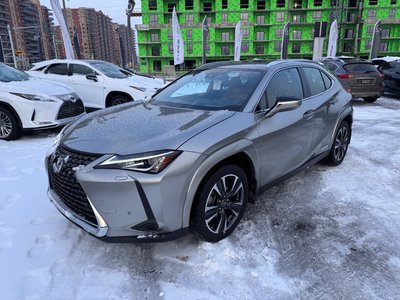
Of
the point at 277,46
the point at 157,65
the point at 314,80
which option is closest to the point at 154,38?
the point at 157,65

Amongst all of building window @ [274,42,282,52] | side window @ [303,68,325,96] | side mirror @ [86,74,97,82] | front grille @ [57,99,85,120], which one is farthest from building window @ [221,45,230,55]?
side window @ [303,68,325,96]

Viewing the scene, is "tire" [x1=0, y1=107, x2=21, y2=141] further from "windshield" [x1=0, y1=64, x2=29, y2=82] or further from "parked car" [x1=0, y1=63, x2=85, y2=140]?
"windshield" [x1=0, y1=64, x2=29, y2=82]

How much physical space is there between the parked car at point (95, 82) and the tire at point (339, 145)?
15.4ft

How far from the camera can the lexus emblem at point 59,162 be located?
2473 mm

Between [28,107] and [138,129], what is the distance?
4.18 metres

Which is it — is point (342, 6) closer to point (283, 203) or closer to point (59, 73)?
point (59, 73)

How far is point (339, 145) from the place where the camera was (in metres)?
4.62

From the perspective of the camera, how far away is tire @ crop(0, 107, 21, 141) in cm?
580

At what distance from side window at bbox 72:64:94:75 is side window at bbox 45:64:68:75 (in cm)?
23

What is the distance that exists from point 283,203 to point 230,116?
1.44 m

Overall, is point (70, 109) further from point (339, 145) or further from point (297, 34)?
point (297, 34)

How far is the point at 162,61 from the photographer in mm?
48312

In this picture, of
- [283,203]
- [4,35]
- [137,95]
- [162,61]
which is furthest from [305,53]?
[4,35]

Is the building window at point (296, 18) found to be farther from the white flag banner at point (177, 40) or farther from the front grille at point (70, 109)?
the front grille at point (70, 109)
